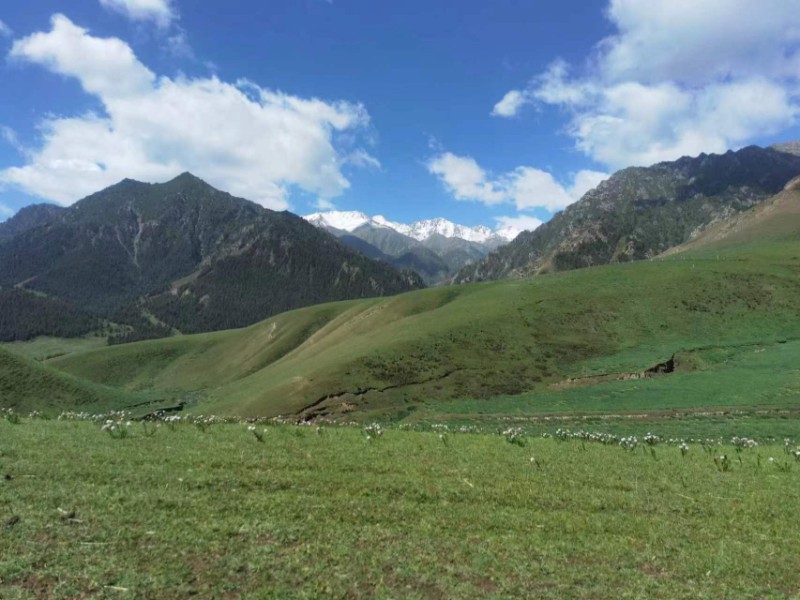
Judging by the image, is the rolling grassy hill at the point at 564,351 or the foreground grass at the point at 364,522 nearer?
the foreground grass at the point at 364,522

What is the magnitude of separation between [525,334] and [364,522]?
63.8m

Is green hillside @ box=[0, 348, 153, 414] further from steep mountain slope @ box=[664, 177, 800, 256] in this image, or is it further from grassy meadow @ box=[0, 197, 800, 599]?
steep mountain slope @ box=[664, 177, 800, 256]

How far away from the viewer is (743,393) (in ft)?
148

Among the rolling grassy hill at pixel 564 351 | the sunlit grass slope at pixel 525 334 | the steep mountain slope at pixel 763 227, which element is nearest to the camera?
the rolling grassy hill at pixel 564 351

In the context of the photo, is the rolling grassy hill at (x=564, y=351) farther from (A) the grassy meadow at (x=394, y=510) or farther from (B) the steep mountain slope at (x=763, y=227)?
(B) the steep mountain slope at (x=763, y=227)

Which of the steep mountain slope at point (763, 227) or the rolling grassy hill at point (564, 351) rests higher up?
the steep mountain slope at point (763, 227)

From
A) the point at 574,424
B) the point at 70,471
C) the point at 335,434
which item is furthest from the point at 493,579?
the point at 574,424

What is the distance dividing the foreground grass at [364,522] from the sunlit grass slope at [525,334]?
39228 mm

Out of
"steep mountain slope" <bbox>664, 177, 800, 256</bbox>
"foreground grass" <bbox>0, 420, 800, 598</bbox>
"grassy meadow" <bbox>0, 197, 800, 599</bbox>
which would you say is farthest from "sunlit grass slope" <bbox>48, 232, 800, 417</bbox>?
"steep mountain slope" <bbox>664, 177, 800, 256</bbox>

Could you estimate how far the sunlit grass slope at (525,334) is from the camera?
6075 cm

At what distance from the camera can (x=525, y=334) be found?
72688 mm

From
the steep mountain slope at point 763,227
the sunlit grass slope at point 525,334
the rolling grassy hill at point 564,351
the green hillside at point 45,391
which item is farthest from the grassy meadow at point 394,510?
the steep mountain slope at point 763,227

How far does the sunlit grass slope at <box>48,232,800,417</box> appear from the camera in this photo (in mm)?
60750

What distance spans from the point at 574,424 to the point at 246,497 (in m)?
33.8
